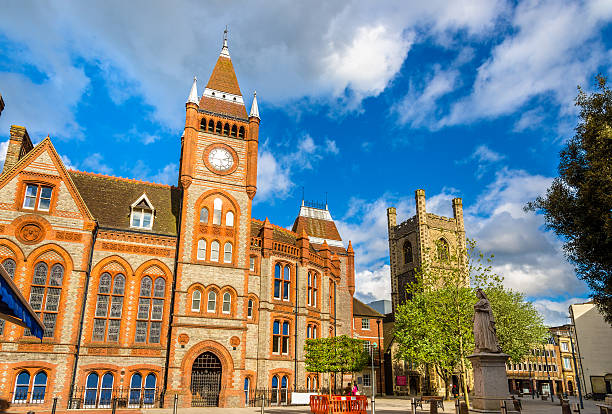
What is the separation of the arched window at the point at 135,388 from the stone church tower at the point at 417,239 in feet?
148

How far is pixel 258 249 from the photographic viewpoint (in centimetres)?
3834

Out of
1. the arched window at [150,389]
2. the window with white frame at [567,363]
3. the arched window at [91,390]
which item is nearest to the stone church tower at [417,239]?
the window with white frame at [567,363]

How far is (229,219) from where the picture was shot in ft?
119

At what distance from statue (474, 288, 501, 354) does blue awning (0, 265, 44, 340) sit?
1610cm

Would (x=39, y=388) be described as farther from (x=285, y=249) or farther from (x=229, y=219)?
(x=285, y=249)

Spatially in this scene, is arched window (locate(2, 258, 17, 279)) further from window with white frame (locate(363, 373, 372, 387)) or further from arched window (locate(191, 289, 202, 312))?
window with white frame (locate(363, 373, 372, 387))

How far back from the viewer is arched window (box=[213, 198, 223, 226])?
35719mm

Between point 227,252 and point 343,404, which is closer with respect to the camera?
point 343,404

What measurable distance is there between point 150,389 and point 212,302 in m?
7.21

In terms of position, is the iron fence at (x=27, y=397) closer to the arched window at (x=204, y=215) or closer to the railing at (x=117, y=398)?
the railing at (x=117, y=398)

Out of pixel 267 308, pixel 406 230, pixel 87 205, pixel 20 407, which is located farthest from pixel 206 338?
pixel 406 230

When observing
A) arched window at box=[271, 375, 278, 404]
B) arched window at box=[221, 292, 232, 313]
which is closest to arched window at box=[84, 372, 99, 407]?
arched window at box=[221, 292, 232, 313]

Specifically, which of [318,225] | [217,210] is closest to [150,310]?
[217,210]

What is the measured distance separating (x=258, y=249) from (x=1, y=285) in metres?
28.4
